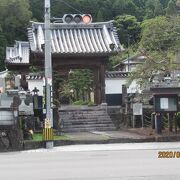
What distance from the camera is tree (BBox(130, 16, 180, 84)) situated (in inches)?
1093

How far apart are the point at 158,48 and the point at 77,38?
21.7ft

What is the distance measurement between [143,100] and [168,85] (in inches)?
187

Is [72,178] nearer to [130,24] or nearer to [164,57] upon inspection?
[164,57]

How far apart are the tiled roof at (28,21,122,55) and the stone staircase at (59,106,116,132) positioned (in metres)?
3.89

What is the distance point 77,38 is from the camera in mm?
33500

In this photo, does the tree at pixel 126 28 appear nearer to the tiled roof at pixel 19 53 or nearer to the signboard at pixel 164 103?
the tiled roof at pixel 19 53

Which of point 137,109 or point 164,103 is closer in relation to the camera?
point 164,103

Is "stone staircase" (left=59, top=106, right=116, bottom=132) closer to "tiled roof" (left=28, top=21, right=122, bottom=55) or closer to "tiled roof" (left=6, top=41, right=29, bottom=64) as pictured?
"tiled roof" (left=28, top=21, right=122, bottom=55)

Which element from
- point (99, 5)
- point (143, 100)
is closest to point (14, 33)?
point (99, 5)

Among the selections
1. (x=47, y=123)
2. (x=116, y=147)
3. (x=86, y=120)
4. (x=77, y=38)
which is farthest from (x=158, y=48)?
(x=47, y=123)

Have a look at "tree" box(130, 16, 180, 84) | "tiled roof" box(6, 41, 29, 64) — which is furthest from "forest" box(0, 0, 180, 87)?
"tree" box(130, 16, 180, 84)

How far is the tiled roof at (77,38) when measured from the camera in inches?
1230

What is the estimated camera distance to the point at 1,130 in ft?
72.0

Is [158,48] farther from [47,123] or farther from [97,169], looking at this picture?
[97,169]
